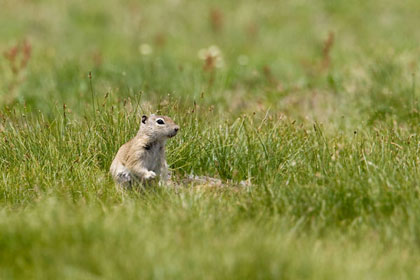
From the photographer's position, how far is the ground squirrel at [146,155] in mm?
5855

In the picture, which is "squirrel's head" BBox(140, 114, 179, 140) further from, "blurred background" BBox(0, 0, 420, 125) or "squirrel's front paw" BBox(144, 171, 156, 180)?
"blurred background" BBox(0, 0, 420, 125)

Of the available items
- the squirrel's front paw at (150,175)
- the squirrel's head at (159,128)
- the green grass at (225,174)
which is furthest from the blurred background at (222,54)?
the squirrel's front paw at (150,175)

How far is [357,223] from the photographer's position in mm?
4961

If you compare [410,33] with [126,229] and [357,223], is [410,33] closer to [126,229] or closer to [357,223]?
[357,223]

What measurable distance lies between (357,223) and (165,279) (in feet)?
5.75

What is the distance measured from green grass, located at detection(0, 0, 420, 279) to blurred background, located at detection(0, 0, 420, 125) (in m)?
0.06

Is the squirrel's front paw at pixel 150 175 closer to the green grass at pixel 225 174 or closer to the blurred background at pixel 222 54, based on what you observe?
the green grass at pixel 225 174

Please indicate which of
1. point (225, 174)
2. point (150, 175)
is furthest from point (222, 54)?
point (150, 175)

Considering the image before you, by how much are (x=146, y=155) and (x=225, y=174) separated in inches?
37.7

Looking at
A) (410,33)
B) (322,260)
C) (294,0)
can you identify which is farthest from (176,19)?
(322,260)

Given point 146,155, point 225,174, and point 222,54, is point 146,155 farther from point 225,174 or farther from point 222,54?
point 222,54

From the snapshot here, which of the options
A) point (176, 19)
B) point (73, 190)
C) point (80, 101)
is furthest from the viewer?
point (176, 19)

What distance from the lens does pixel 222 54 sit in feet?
44.4

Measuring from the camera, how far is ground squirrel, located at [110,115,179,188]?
19.2ft
